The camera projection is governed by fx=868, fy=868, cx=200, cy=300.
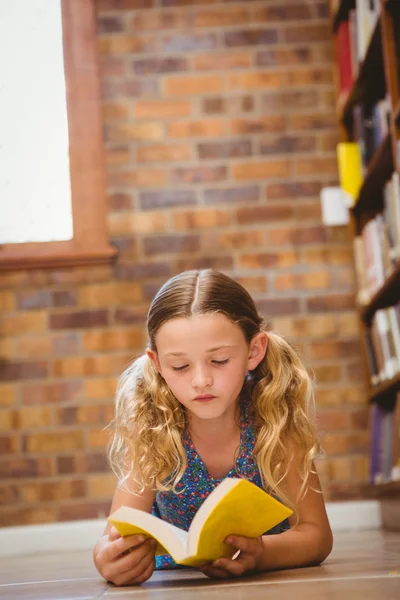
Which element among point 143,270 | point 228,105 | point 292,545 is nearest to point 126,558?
point 292,545

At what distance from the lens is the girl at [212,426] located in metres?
1.44

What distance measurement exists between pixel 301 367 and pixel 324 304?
199 cm

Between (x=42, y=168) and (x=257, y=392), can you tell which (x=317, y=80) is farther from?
(x=257, y=392)

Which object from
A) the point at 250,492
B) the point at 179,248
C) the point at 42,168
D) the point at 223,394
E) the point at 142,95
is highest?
the point at 142,95

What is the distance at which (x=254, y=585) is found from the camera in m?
1.27

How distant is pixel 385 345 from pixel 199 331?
6.39 feet

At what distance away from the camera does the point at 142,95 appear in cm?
377

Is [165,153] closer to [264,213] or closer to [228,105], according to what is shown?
[228,105]

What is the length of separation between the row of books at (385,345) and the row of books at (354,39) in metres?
0.97

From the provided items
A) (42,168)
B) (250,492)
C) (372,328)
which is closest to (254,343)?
(250,492)

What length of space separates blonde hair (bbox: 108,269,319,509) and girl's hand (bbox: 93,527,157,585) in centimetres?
22

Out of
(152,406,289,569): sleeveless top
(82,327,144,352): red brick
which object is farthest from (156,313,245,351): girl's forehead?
(82,327,144,352): red brick

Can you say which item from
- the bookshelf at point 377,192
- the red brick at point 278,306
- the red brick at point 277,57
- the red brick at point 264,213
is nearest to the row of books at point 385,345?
the bookshelf at point 377,192

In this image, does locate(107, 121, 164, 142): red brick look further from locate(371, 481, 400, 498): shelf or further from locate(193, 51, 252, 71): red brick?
locate(371, 481, 400, 498): shelf
